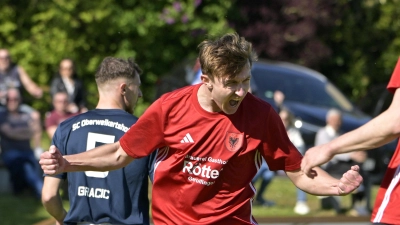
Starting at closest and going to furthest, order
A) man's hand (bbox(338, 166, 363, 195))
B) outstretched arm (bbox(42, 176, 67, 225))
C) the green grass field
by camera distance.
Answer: man's hand (bbox(338, 166, 363, 195)), outstretched arm (bbox(42, 176, 67, 225)), the green grass field

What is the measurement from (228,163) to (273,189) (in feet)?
27.0

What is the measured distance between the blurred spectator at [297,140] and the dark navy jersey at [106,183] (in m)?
5.88

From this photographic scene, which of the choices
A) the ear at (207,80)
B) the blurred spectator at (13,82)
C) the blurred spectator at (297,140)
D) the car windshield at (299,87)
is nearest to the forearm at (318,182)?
the ear at (207,80)

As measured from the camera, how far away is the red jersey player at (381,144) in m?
4.37

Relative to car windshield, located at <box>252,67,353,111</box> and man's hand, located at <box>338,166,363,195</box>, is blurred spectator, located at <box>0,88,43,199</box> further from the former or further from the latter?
man's hand, located at <box>338,166,363,195</box>

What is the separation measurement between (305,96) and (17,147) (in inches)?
178

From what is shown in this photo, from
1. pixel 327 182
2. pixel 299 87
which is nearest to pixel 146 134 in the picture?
pixel 327 182

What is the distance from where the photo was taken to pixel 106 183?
5.50m

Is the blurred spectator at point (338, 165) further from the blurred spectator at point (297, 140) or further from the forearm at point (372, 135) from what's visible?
the forearm at point (372, 135)

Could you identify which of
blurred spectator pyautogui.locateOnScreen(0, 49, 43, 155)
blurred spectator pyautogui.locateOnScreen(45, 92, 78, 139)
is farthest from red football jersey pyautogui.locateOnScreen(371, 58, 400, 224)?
blurred spectator pyautogui.locateOnScreen(0, 49, 43, 155)

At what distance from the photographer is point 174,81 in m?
14.1

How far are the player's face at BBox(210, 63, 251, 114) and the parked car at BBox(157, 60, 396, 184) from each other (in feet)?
25.2

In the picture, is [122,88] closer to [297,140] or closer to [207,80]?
[207,80]

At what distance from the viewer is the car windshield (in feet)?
44.1
